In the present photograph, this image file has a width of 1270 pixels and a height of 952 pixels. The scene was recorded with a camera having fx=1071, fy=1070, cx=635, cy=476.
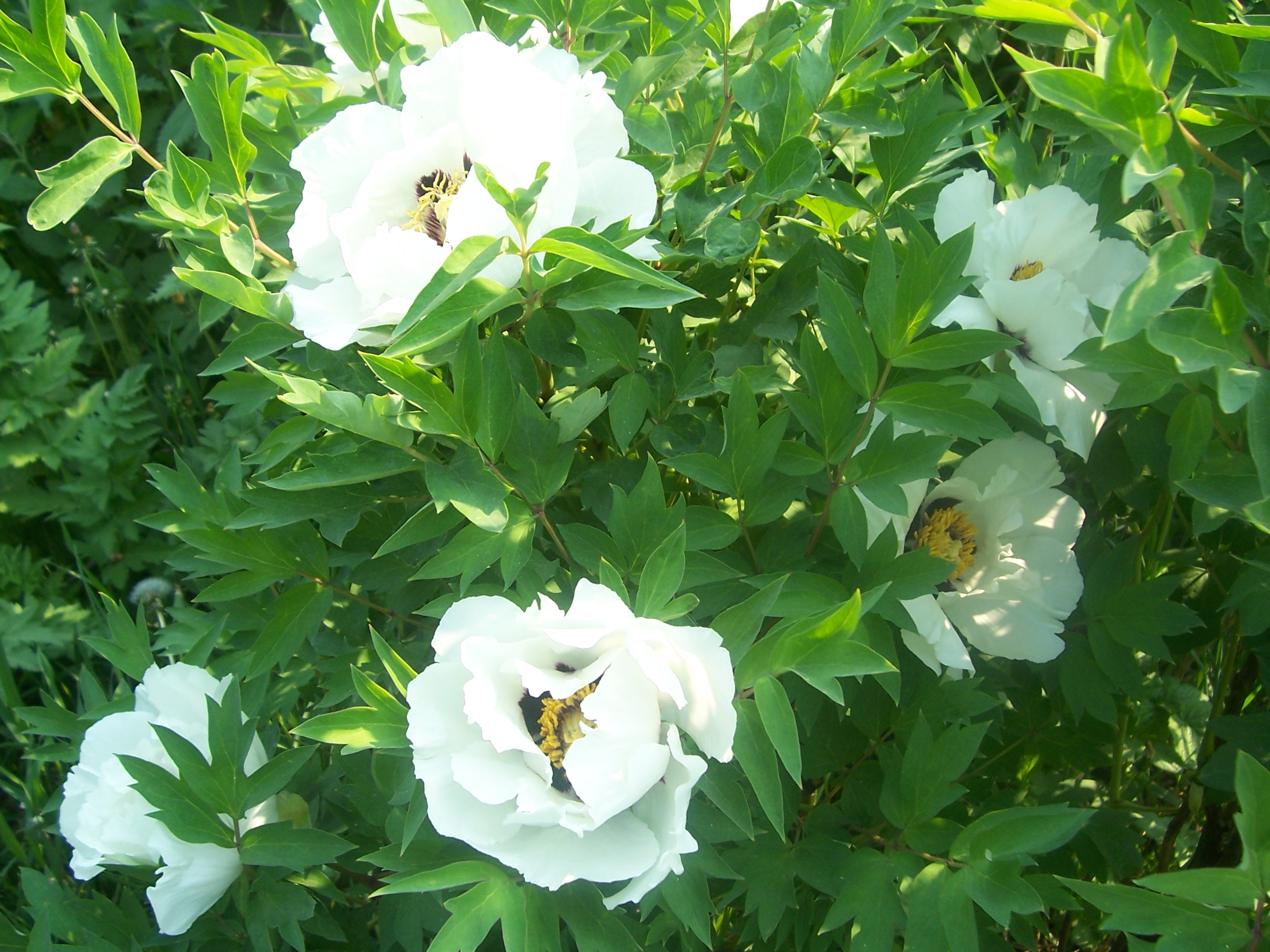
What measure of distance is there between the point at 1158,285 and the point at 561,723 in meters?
0.49

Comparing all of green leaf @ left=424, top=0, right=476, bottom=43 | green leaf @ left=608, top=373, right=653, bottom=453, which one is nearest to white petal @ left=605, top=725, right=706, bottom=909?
green leaf @ left=608, top=373, right=653, bottom=453

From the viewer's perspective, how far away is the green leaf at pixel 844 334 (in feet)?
2.56

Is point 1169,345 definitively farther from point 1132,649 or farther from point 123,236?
point 123,236

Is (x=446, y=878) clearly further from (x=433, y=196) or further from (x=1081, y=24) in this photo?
(x=1081, y=24)

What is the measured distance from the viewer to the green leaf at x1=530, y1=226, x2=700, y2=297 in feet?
2.08

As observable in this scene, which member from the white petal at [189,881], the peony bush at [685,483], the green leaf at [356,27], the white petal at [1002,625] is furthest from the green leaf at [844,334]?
the white petal at [189,881]

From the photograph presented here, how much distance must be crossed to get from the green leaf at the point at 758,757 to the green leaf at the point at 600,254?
270 millimetres

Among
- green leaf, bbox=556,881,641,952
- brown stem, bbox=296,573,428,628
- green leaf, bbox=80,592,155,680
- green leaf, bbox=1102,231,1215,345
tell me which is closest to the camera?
green leaf, bbox=1102,231,1215,345

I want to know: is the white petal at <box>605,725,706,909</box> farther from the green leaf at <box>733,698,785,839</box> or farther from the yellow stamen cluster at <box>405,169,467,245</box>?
the yellow stamen cluster at <box>405,169,467,245</box>

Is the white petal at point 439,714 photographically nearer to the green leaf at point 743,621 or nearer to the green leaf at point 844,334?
the green leaf at point 743,621

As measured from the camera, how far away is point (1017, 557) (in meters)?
0.92

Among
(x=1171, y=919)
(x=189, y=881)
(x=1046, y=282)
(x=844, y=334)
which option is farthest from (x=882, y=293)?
(x=189, y=881)

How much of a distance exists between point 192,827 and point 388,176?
0.53 m

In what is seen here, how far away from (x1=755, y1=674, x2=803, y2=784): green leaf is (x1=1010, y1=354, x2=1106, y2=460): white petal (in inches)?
11.9
